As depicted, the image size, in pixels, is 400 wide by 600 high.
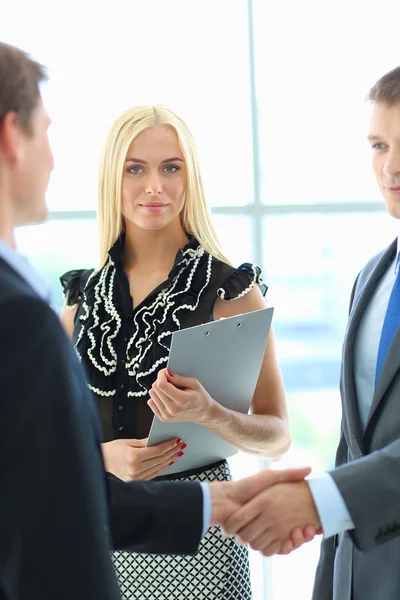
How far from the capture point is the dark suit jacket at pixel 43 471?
101cm

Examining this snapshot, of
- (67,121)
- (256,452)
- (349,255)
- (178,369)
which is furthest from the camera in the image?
(349,255)

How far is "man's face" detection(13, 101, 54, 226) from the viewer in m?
1.24

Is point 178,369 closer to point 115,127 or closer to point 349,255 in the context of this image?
point 115,127

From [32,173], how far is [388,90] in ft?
3.01

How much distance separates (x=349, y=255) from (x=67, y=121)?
1.50 meters

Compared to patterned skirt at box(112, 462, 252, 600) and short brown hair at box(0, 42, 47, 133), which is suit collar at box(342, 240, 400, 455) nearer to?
patterned skirt at box(112, 462, 252, 600)

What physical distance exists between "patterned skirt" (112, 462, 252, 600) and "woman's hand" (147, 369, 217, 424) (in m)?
0.37

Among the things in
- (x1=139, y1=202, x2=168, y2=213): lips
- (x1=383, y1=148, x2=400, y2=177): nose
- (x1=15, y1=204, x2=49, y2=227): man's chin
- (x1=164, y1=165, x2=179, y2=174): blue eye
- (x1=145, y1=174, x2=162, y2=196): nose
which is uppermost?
(x1=383, y1=148, x2=400, y2=177): nose

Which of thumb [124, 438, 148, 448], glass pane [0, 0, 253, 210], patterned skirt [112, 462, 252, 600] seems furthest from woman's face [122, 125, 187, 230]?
glass pane [0, 0, 253, 210]

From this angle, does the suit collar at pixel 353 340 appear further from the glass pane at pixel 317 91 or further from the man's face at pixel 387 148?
the glass pane at pixel 317 91

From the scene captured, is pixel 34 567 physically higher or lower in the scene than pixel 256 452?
higher

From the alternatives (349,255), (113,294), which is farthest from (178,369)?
(349,255)

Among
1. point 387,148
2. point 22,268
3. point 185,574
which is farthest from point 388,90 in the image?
point 185,574

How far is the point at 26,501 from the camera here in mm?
1010
